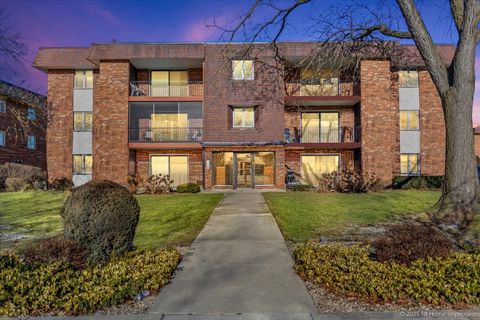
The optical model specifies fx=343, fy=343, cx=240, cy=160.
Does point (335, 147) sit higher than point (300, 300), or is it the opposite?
point (335, 147)

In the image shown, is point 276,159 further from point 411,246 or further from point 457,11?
point 411,246

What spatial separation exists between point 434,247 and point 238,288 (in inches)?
137

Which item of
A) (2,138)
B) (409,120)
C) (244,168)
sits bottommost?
(244,168)

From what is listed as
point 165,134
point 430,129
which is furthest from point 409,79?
point 165,134

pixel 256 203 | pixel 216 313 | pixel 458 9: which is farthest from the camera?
pixel 256 203

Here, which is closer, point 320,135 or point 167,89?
point 320,135

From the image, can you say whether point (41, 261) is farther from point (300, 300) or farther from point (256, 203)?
point (256, 203)

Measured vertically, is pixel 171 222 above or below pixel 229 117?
below

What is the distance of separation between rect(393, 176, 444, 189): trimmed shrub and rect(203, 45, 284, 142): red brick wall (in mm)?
8266

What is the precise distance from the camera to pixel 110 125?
2241 cm

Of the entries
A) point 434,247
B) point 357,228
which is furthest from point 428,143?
point 434,247

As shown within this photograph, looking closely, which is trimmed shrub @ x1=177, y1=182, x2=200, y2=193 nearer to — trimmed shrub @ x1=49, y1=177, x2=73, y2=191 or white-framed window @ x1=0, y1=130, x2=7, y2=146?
trimmed shrub @ x1=49, y1=177, x2=73, y2=191

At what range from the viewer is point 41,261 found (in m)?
5.98

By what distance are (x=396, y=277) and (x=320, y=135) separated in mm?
19353
